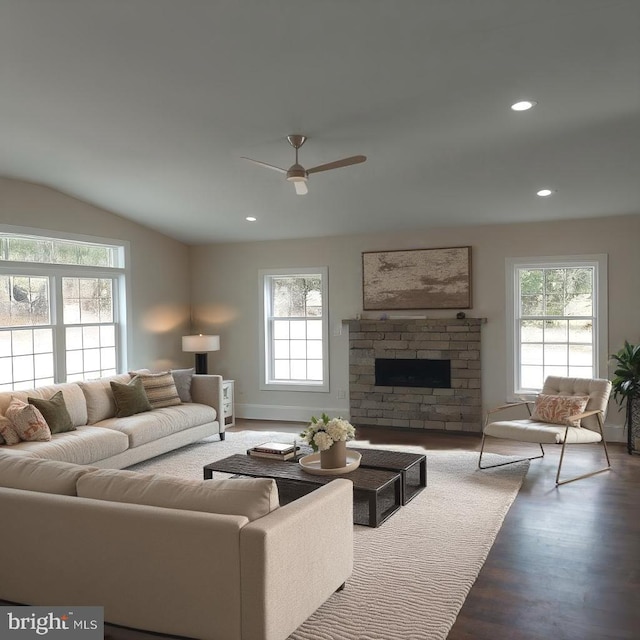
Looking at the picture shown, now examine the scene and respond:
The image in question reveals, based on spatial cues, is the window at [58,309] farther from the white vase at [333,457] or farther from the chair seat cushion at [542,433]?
the chair seat cushion at [542,433]

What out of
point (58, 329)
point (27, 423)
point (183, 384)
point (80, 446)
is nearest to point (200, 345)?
point (183, 384)

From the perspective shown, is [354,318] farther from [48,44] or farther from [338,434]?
[48,44]

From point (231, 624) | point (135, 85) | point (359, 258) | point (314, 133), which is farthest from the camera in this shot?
point (359, 258)

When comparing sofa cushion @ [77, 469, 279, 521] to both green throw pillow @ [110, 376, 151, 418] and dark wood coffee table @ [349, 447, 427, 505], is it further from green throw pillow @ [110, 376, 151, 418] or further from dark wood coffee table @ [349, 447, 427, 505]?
green throw pillow @ [110, 376, 151, 418]

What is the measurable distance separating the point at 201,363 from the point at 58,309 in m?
1.95

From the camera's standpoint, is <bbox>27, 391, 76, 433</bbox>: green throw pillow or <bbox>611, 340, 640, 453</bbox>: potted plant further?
<bbox>611, 340, 640, 453</bbox>: potted plant

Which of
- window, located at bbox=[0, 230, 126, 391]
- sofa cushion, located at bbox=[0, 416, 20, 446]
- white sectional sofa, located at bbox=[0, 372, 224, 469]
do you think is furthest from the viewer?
window, located at bbox=[0, 230, 126, 391]

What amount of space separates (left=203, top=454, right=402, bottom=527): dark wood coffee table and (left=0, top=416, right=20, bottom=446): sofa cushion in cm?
148

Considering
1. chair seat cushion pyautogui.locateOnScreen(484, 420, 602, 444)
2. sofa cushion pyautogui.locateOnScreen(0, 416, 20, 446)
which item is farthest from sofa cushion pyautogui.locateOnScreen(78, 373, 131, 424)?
chair seat cushion pyautogui.locateOnScreen(484, 420, 602, 444)

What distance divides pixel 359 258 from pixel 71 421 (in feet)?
12.5

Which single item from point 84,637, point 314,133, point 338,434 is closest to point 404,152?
point 314,133

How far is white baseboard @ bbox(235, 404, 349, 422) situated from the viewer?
768 centimetres

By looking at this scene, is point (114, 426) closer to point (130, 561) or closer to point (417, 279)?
point (130, 561)

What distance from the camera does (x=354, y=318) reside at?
24.7 feet
